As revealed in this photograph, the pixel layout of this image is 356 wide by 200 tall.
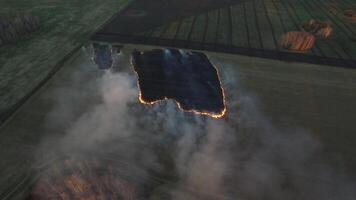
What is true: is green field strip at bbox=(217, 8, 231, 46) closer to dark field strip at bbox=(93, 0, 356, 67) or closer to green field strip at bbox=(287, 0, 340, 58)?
dark field strip at bbox=(93, 0, 356, 67)

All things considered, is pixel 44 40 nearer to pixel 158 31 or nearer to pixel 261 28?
pixel 158 31

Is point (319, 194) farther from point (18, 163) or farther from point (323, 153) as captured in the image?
point (18, 163)

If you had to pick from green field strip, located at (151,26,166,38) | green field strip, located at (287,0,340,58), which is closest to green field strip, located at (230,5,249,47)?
green field strip, located at (287,0,340,58)

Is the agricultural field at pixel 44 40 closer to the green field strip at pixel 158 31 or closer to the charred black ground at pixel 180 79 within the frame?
the green field strip at pixel 158 31

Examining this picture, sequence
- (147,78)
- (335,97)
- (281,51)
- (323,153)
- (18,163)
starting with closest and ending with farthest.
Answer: (18,163) → (323,153) → (335,97) → (147,78) → (281,51)

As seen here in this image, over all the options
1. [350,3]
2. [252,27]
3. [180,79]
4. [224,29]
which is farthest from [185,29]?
[350,3]

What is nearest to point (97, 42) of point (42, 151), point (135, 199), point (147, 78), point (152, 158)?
point (147, 78)
